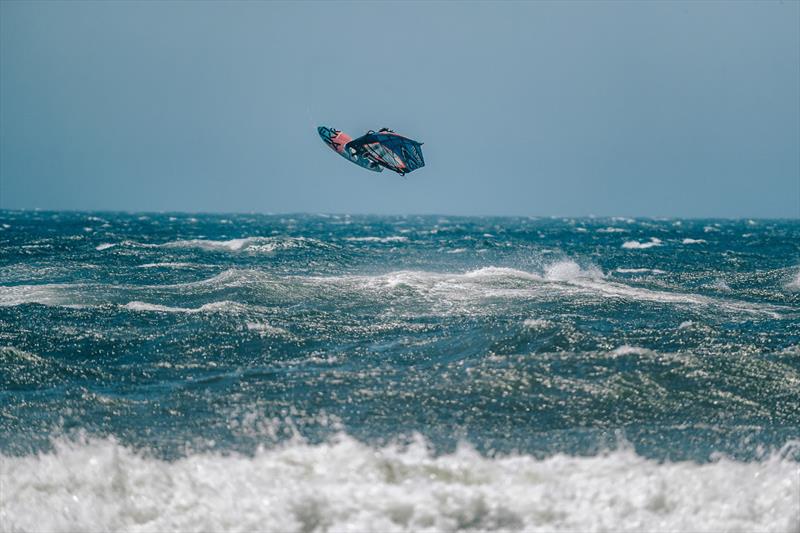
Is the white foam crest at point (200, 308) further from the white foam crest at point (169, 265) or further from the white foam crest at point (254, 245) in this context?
the white foam crest at point (254, 245)

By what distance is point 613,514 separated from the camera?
6.42m

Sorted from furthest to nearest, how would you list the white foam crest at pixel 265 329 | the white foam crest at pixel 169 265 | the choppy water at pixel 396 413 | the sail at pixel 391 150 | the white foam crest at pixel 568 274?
the white foam crest at pixel 169 265 < the white foam crest at pixel 568 274 < the sail at pixel 391 150 < the white foam crest at pixel 265 329 < the choppy water at pixel 396 413

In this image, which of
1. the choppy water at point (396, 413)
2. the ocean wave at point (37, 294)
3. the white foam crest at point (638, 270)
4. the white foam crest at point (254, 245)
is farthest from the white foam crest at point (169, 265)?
the white foam crest at point (638, 270)

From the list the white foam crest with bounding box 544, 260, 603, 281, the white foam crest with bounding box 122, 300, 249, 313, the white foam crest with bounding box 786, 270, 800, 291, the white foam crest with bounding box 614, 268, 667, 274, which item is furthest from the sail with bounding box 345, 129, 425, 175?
the white foam crest with bounding box 614, 268, 667, 274

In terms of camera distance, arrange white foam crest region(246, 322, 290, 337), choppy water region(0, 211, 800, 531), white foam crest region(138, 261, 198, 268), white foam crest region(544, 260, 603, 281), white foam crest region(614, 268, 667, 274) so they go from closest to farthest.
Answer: choppy water region(0, 211, 800, 531)
white foam crest region(246, 322, 290, 337)
white foam crest region(544, 260, 603, 281)
white foam crest region(138, 261, 198, 268)
white foam crest region(614, 268, 667, 274)

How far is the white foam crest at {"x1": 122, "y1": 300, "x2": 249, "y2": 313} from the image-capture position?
16438mm

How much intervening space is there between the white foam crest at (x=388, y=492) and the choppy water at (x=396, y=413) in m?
0.02

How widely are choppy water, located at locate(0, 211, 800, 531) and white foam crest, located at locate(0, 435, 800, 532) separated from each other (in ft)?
0.08

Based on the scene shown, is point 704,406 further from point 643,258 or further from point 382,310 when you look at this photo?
point 643,258

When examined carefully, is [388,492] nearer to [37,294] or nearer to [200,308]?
[200,308]

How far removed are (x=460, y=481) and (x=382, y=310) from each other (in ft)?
34.2

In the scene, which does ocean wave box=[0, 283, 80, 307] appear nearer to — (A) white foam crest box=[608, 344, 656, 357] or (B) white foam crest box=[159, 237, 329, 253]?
(A) white foam crest box=[608, 344, 656, 357]

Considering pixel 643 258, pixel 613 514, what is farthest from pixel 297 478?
pixel 643 258

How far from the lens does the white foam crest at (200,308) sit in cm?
1644
